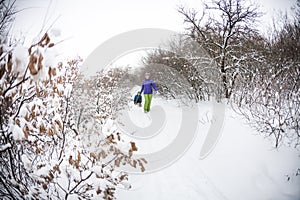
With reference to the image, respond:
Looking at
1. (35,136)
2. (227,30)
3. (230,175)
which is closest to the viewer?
(35,136)

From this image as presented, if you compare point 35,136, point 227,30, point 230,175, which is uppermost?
point 227,30

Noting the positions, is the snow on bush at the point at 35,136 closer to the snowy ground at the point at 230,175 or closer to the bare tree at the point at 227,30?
the snowy ground at the point at 230,175

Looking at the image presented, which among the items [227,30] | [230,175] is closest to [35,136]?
[230,175]

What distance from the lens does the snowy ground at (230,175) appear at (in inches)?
92.1

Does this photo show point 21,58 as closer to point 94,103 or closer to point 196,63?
point 94,103

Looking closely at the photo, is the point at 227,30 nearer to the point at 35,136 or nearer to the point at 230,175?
the point at 230,175

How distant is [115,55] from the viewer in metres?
10.1

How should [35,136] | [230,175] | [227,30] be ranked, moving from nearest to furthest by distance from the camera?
[35,136] < [230,175] < [227,30]

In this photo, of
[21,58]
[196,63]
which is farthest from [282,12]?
[21,58]

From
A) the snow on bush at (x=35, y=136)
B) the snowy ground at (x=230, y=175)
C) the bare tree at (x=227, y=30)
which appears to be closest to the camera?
the snow on bush at (x=35, y=136)

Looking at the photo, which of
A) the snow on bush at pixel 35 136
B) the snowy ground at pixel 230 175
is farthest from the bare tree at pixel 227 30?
the snow on bush at pixel 35 136

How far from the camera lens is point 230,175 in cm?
263

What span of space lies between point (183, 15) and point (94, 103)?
5651mm

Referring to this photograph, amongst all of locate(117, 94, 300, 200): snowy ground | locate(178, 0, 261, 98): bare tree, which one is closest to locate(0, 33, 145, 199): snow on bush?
locate(117, 94, 300, 200): snowy ground
